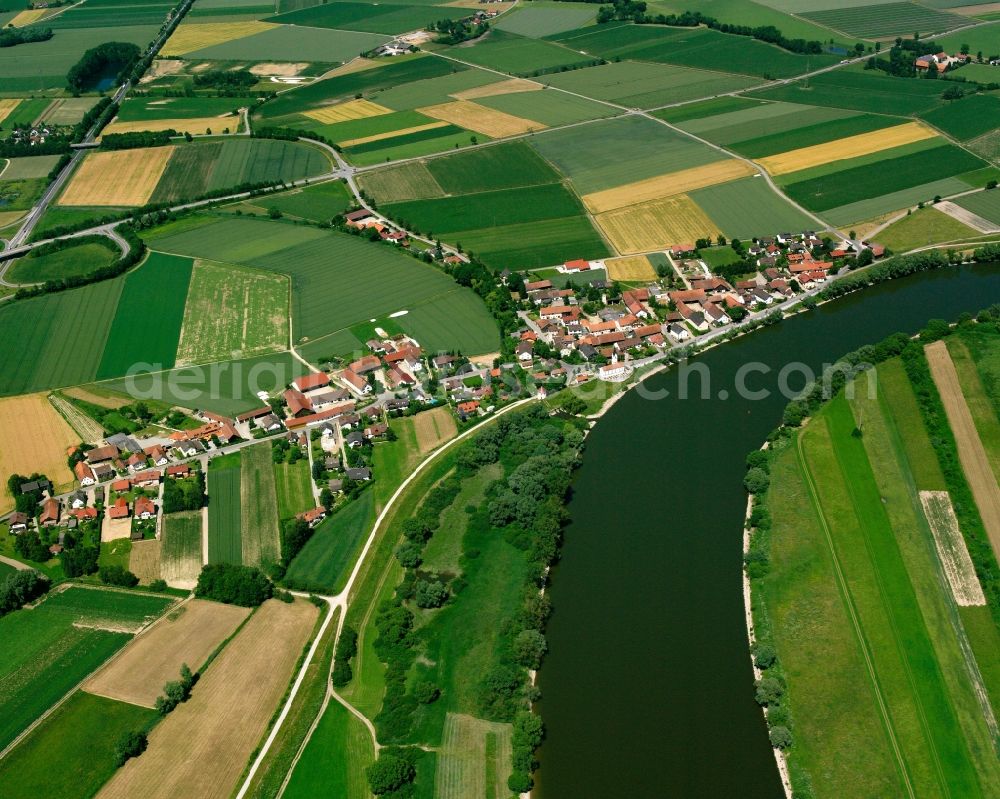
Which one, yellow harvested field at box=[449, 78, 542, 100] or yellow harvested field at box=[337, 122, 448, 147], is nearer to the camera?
yellow harvested field at box=[337, 122, 448, 147]

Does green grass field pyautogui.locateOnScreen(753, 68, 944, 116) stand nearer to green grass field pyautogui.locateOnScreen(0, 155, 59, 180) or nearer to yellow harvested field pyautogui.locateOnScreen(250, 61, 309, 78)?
yellow harvested field pyautogui.locateOnScreen(250, 61, 309, 78)

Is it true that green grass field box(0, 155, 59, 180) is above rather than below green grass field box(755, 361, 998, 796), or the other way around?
above

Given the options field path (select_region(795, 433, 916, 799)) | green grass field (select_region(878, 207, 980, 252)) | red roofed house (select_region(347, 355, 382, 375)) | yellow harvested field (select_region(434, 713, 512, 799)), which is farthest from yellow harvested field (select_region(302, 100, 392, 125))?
yellow harvested field (select_region(434, 713, 512, 799))

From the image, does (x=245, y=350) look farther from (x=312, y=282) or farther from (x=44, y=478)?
(x=44, y=478)

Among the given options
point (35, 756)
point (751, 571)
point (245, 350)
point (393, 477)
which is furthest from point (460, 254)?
point (35, 756)

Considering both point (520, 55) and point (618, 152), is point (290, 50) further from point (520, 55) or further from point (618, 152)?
point (618, 152)

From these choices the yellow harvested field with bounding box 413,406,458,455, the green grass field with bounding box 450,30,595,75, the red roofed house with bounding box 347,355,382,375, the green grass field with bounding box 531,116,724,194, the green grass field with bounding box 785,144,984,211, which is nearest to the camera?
the yellow harvested field with bounding box 413,406,458,455

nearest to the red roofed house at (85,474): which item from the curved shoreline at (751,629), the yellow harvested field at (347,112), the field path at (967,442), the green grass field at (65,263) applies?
the green grass field at (65,263)
